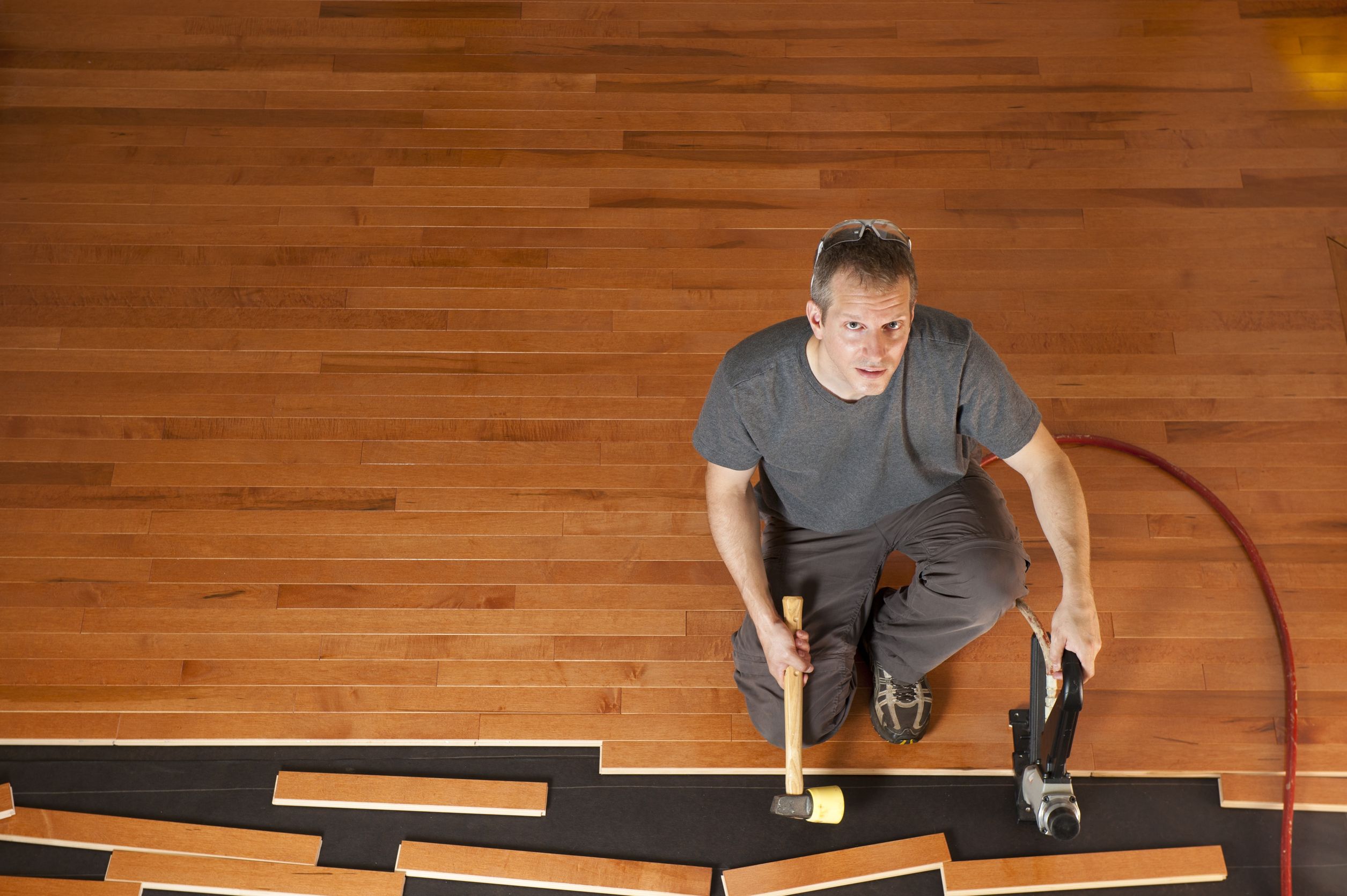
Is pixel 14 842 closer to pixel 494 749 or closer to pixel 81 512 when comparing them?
pixel 81 512

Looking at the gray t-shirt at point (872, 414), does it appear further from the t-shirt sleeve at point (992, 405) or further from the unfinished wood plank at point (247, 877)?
the unfinished wood plank at point (247, 877)

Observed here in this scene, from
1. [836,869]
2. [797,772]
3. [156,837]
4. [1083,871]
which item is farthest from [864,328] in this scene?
[156,837]

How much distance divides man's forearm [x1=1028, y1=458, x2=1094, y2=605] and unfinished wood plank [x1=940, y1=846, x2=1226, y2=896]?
0.71 metres

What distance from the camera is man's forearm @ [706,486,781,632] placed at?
1985 mm

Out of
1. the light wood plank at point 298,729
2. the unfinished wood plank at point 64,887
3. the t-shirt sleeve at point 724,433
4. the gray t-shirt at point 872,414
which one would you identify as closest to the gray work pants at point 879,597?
the gray t-shirt at point 872,414

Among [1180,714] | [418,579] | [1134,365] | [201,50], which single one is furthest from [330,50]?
[1180,714]

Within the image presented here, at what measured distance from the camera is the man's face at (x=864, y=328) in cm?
168

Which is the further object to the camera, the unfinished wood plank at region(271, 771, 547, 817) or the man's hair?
the unfinished wood plank at region(271, 771, 547, 817)

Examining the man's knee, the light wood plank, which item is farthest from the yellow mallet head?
the light wood plank

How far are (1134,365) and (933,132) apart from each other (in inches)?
37.6

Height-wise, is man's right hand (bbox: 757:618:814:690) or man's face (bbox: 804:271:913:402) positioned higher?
man's face (bbox: 804:271:913:402)

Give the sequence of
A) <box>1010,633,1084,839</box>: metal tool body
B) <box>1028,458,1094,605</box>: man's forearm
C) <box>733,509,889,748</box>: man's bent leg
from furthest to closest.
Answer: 1. <box>733,509,889,748</box>: man's bent leg
2. <box>1010,633,1084,839</box>: metal tool body
3. <box>1028,458,1094,605</box>: man's forearm

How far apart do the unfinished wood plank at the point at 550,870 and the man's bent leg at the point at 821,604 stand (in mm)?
390

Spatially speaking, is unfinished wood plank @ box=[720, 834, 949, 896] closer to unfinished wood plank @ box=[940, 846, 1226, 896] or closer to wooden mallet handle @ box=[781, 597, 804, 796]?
unfinished wood plank @ box=[940, 846, 1226, 896]
